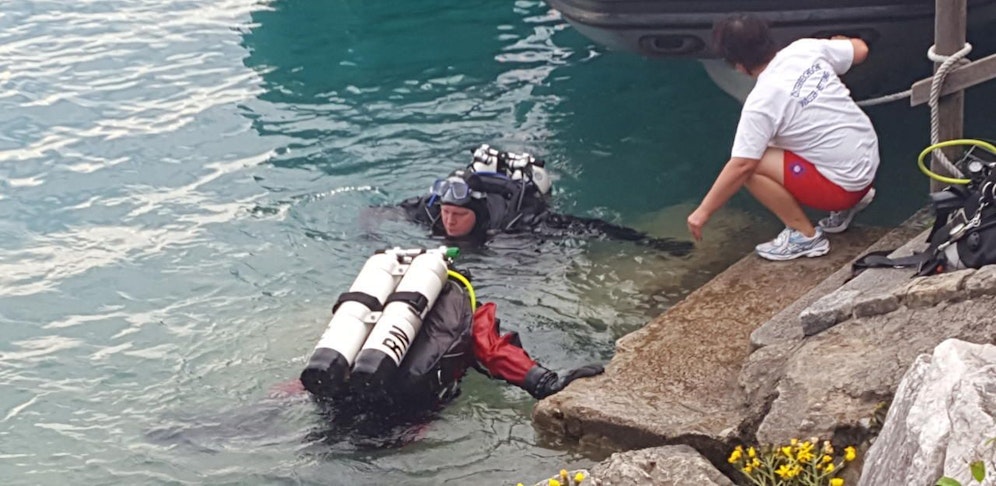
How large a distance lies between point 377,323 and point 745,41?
2.17 meters

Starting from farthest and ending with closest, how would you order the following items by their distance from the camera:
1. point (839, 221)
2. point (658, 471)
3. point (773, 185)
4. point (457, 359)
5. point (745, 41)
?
point (839, 221) → point (773, 185) → point (745, 41) → point (457, 359) → point (658, 471)

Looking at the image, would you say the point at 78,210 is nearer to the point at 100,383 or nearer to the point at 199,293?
the point at 199,293

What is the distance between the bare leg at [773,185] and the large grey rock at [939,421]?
2.53m

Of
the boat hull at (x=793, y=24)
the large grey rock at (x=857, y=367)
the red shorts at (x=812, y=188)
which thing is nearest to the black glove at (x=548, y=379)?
the large grey rock at (x=857, y=367)

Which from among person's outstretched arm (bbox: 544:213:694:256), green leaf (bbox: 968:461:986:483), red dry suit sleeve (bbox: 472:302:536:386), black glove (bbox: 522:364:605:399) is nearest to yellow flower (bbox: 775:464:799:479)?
green leaf (bbox: 968:461:986:483)

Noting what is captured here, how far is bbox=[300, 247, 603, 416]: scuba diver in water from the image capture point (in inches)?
193

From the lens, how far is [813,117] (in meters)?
5.52

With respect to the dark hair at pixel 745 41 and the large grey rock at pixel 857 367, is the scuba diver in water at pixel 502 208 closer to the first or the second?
the dark hair at pixel 745 41

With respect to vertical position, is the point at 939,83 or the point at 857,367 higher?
the point at 939,83

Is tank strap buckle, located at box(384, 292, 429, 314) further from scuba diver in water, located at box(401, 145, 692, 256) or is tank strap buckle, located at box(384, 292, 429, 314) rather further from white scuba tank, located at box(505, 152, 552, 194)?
white scuba tank, located at box(505, 152, 552, 194)

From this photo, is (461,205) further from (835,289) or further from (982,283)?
(982,283)

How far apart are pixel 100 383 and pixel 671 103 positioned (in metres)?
5.26

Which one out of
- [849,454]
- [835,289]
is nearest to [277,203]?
[835,289]

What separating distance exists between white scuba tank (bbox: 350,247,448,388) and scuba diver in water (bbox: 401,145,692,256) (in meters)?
1.21
